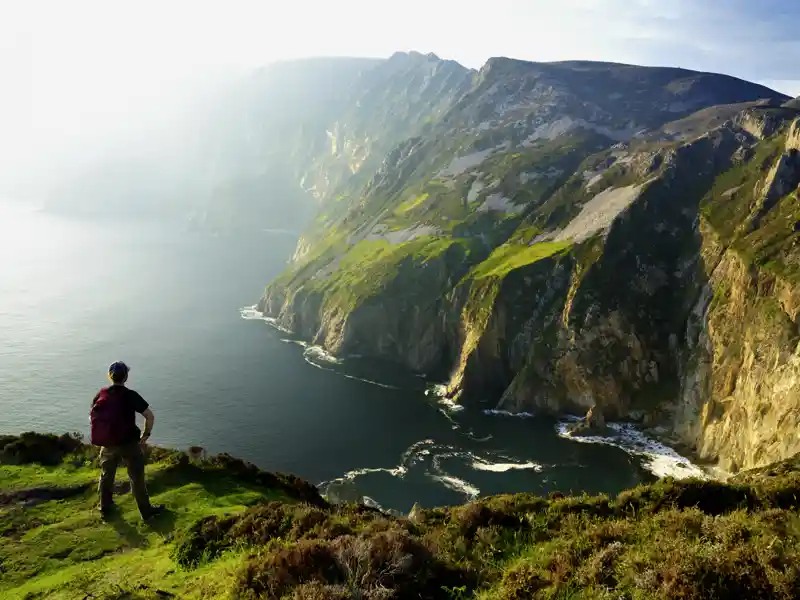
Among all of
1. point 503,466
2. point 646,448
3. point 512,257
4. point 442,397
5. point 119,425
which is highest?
point 512,257

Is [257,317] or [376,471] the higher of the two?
[257,317]

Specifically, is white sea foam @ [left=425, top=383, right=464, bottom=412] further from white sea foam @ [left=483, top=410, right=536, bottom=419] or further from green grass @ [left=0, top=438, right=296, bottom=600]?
green grass @ [left=0, top=438, right=296, bottom=600]

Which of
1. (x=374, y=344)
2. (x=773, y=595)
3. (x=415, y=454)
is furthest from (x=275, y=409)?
(x=773, y=595)

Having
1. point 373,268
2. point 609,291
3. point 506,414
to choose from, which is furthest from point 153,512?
point 373,268

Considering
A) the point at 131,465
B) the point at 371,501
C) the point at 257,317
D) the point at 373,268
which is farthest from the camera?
the point at 257,317

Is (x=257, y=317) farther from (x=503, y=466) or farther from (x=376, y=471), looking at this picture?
(x=503, y=466)

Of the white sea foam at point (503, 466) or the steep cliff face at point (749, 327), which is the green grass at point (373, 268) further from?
the white sea foam at point (503, 466)

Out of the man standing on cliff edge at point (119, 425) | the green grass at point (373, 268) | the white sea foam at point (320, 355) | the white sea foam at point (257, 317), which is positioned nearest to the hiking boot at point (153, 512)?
the man standing on cliff edge at point (119, 425)

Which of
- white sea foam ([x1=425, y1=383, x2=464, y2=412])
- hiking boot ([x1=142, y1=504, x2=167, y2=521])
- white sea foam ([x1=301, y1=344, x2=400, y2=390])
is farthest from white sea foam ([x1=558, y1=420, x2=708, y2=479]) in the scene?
hiking boot ([x1=142, y1=504, x2=167, y2=521])
